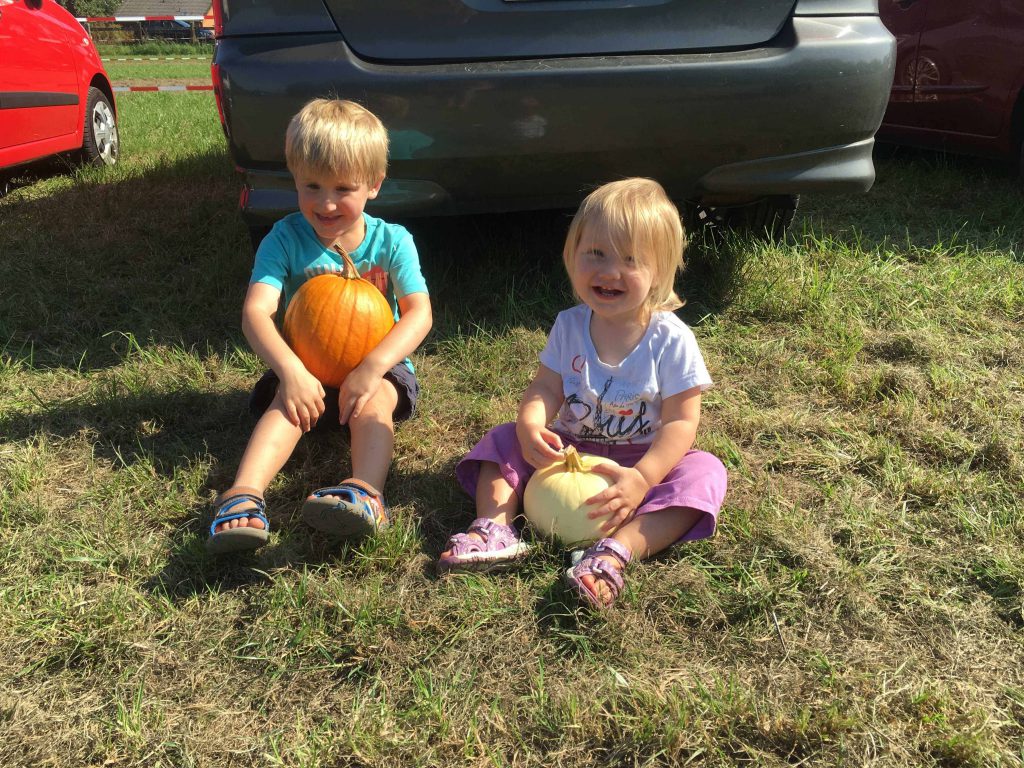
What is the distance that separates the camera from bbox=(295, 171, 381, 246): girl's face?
2.62m

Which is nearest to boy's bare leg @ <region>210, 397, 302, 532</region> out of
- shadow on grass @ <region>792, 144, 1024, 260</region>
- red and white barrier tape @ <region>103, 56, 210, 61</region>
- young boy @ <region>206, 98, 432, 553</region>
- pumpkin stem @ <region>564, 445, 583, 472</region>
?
young boy @ <region>206, 98, 432, 553</region>

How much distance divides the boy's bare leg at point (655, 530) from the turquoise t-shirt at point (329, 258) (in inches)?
40.7

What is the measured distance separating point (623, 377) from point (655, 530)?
0.43m

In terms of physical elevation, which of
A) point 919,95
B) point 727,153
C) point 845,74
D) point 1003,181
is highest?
point 845,74

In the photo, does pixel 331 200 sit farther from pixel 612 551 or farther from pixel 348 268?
pixel 612 551

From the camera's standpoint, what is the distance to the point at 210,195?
537 centimetres

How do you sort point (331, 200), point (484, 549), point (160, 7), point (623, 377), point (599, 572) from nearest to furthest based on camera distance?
1. point (599, 572)
2. point (484, 549)
3. point (623, 377)
4. point (331, 200)
5. point (160, 7)

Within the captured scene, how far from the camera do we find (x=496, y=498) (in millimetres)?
2340

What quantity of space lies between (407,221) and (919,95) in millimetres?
3253

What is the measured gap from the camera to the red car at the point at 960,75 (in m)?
4.83

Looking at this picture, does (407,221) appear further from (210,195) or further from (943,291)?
(943,291)

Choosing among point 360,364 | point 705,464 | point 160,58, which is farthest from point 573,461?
point 160,58

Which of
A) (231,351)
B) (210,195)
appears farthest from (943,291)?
(210,195)

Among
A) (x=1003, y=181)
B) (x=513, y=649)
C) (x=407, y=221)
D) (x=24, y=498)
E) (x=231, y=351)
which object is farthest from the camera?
(x=1003, y=181)
